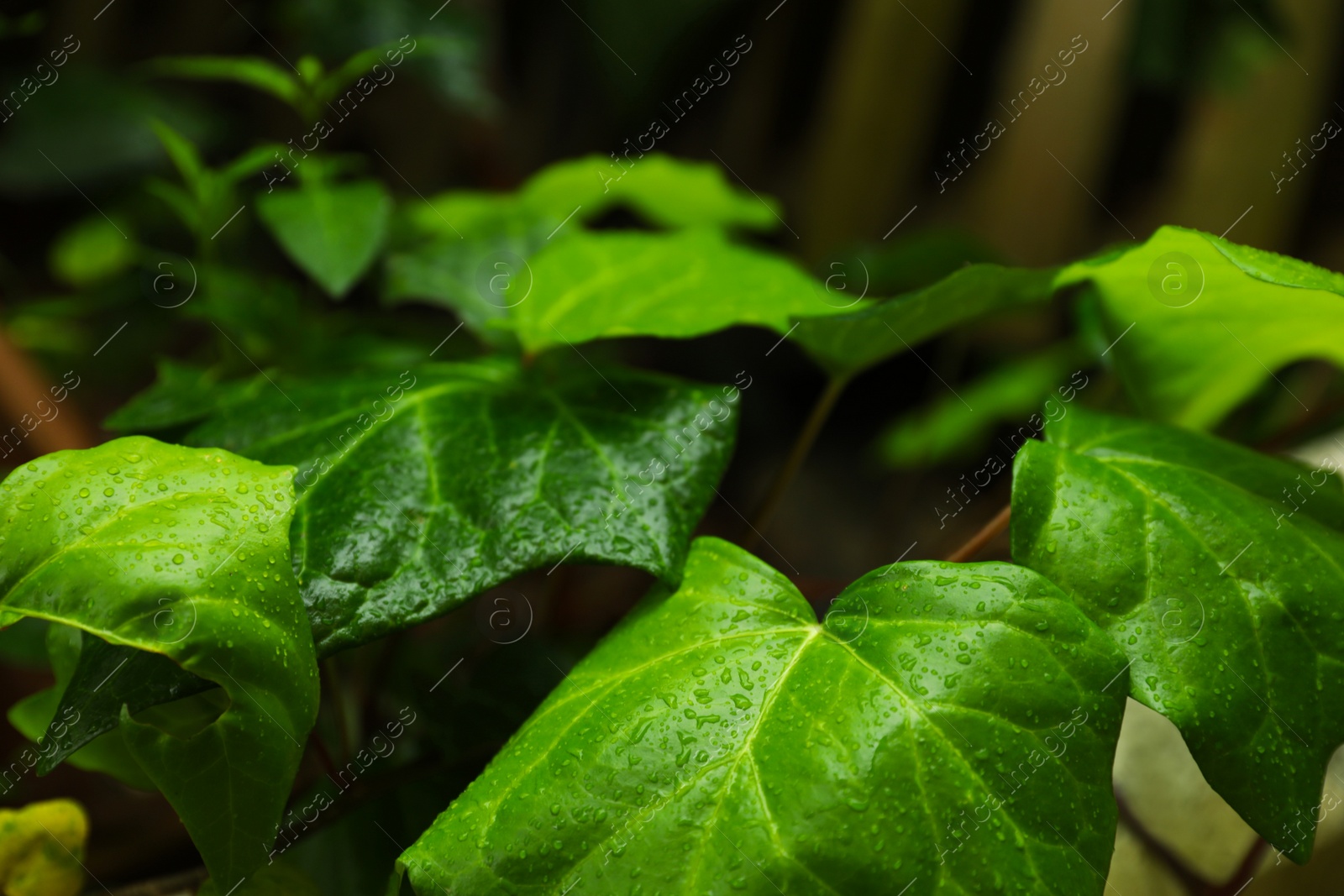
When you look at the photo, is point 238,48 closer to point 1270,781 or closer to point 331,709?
point 331,709

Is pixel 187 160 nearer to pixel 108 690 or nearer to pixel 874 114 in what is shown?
pixel 108 690

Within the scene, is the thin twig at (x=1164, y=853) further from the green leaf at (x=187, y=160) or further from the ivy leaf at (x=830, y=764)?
the green leaf at (x=187, y=160)

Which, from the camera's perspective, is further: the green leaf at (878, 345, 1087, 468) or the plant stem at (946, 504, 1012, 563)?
the green leaf at (878, 345, 1087, 468)

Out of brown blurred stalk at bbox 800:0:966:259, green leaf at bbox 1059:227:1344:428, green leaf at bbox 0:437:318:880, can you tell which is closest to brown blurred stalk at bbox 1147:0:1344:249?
brown blurred stalk at bbox 800:0:966:259

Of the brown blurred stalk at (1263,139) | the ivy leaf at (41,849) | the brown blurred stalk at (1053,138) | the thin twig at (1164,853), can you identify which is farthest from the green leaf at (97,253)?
the brown blurred stalk at (1263,139)

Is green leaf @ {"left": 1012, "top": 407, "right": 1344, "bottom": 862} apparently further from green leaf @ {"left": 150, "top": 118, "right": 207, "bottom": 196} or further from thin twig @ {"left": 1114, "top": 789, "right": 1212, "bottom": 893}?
green leaf @ {"left": 150, "top": 118, "right": 207, "bottom": 196}
